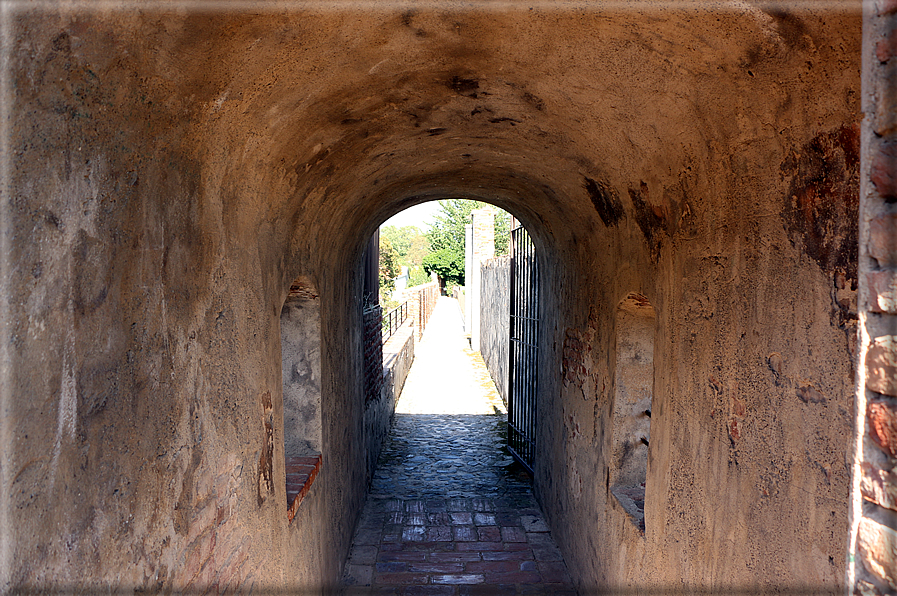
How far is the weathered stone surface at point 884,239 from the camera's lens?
1.16m

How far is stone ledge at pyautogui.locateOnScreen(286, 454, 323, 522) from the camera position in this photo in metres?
3.12

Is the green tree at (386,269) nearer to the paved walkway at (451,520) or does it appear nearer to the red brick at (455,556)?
the paved walkway at (451,520)

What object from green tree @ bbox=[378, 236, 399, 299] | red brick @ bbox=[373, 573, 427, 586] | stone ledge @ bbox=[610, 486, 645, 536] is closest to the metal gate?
red brick @ bbox=[373, 573, 427, 586]

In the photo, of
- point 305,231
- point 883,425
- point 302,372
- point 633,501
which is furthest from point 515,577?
point 883,425

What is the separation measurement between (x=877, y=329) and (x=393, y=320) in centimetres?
1269

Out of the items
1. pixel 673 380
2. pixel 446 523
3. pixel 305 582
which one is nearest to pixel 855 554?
pixel 673 380

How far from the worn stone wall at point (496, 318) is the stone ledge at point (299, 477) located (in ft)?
18.4

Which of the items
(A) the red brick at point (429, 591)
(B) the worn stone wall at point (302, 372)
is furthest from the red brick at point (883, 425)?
(A) the red brick at point (429, 591)

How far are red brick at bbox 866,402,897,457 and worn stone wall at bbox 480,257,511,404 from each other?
7604mm

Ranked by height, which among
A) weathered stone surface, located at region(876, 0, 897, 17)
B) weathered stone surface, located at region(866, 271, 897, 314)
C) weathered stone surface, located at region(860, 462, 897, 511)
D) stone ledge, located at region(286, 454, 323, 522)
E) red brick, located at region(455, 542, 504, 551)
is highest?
weathered stone surface, located at region(876, 0, 897, 17)

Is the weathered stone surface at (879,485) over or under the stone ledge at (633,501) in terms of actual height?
over

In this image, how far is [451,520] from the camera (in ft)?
19.0

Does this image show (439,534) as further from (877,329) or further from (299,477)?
(877,329)

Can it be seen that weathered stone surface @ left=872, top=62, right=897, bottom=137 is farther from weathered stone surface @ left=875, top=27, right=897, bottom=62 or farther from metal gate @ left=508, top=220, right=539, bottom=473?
metal gate @ left=508, top=220, right=539, bottom=473
